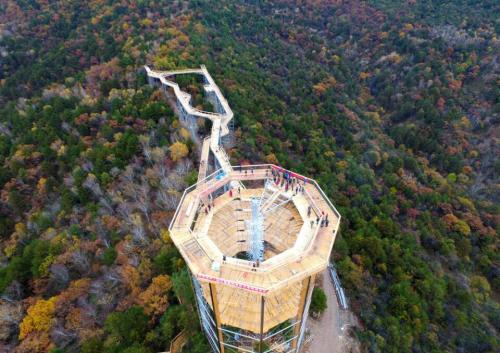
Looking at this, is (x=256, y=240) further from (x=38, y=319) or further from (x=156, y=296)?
(x=38, y=319)

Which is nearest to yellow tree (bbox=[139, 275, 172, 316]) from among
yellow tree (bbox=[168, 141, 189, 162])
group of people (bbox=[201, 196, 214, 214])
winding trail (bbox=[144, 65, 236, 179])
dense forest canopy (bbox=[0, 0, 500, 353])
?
dense forest canopy (bbox=[0, 0, 500, 353])

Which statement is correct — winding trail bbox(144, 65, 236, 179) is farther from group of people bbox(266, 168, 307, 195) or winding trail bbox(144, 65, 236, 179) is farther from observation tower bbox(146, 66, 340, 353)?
observation tower bbox(146, 66, 340, 353)

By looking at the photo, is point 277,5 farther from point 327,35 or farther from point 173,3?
point 173,3

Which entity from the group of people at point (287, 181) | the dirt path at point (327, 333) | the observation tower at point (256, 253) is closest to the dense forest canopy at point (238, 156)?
the dirt path at point (327, 333)

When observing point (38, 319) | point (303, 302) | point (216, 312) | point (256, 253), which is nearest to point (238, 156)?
point (256, 253)

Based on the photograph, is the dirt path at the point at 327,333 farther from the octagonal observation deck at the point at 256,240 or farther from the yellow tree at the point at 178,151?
the yellow tree at the point at 178,151

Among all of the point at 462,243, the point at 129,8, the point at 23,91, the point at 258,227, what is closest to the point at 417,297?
the point at 462,243
